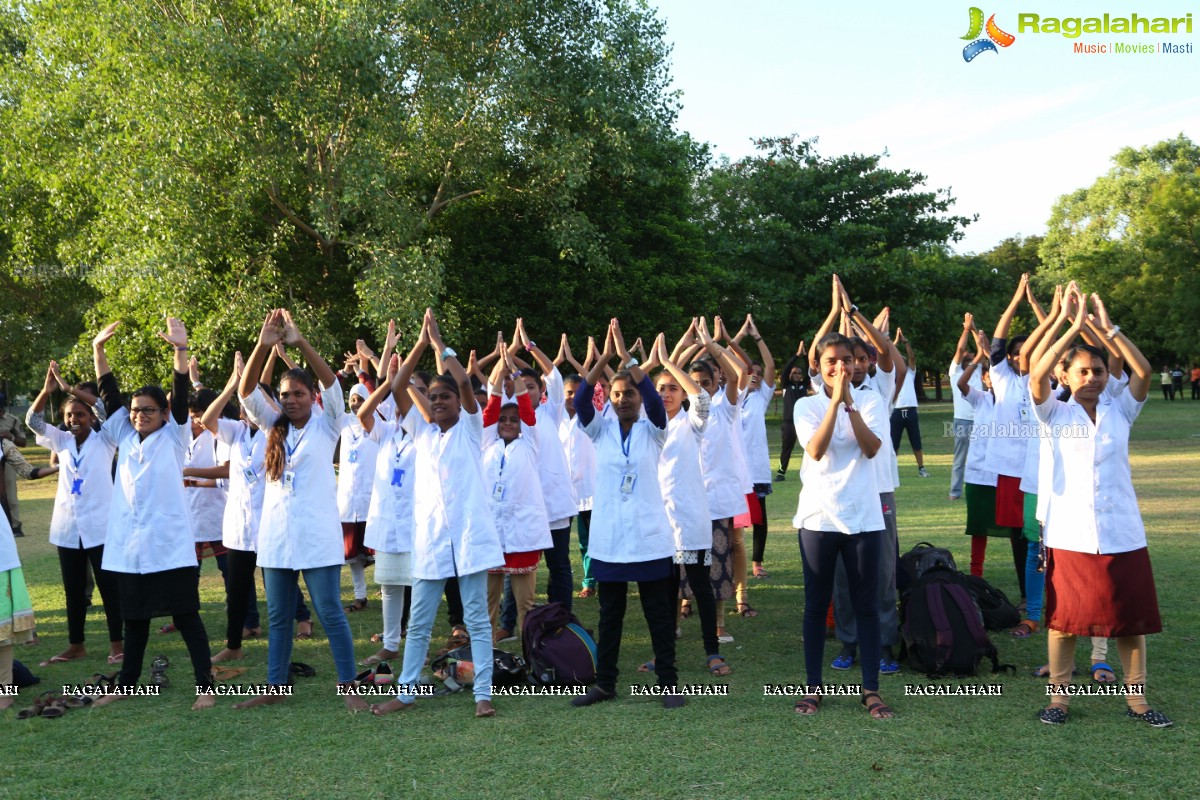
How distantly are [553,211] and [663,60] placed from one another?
4934 mm

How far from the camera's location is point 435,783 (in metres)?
4.46

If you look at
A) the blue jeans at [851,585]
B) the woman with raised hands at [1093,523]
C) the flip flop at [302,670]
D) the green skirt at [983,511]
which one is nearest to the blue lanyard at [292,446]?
the flip flop at [302,670]

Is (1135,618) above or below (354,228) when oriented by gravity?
below

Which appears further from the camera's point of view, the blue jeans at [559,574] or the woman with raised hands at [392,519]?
the blue jeans at [559,574]

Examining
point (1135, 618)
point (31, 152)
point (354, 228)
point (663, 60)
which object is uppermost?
point (663, 60)

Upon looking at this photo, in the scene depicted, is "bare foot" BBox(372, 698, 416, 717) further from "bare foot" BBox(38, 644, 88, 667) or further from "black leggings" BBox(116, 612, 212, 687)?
"bare foot" BBox(38, 644, 88, 667)

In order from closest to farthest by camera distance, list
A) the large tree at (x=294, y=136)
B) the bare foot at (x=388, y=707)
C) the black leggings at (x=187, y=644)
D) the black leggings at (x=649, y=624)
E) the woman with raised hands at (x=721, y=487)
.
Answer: the bare foot at (x=388, y=707)
the black leggings at (x=649, y=624)
the black leggings at (x=187, y=644)
the woman with raised hands at (x=721, y=487)
the large tree at (x=294, y=136)

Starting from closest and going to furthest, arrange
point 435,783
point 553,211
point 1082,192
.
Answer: point 435,783 < point 553,211 < point 1082,192

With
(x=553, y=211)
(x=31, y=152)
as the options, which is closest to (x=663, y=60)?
(x=553, y=211)

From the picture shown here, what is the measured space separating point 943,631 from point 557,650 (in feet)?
7.81

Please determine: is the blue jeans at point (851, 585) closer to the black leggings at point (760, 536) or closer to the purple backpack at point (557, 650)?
the purple backpack at point (557, 650)

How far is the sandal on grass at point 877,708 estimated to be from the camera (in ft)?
17.0

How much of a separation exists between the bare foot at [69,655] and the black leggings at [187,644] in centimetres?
150

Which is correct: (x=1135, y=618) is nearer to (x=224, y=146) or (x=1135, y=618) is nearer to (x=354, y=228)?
(x=224, y=146)
